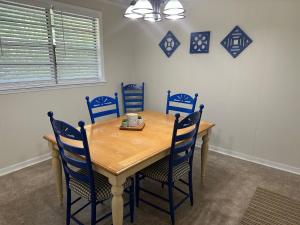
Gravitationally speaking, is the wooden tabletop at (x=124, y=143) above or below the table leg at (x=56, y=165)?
above

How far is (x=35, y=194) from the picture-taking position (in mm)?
2283

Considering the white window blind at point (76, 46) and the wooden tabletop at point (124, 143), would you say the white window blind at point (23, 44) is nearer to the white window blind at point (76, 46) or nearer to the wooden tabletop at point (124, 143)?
the white window blind at point (76, 46)

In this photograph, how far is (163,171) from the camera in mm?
1900

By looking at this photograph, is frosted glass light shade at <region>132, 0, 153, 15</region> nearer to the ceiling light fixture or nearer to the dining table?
the ceiling light fixture

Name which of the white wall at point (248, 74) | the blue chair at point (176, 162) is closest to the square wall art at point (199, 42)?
the white wall at point (248, 74)

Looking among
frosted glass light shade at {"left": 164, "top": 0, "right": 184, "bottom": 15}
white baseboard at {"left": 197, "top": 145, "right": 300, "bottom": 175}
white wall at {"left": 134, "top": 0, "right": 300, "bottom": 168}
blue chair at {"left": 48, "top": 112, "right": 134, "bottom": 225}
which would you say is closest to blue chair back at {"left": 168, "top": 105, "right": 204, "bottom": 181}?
blue chair at {"left": 48, "top": 112, "right": 134, "bottom": 225}

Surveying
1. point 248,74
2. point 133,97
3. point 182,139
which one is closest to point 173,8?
point 182,139

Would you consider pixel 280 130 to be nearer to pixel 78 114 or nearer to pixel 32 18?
pixel 78 114

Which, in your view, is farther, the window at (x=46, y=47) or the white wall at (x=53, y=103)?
the white wall at (x=53, y=103)


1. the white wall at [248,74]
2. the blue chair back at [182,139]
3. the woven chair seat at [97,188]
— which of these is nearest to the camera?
the woven chair seat at [97,188]

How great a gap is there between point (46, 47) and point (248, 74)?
2.73 m

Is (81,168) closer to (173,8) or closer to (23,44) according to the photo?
(173,8)

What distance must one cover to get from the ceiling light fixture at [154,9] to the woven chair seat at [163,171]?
136cm

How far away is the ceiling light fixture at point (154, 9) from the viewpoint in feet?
5.89
